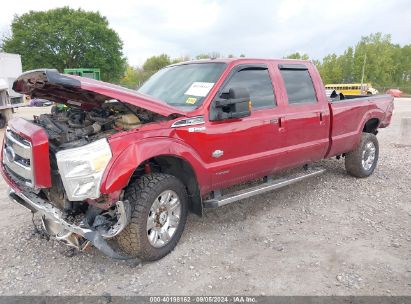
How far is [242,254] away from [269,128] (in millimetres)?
1562

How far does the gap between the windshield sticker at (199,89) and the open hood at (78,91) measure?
0.46 m

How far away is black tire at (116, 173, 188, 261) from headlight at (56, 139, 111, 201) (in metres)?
0.43

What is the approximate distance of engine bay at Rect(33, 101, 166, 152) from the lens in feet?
11.5

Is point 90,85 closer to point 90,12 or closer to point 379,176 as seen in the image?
point 379,176

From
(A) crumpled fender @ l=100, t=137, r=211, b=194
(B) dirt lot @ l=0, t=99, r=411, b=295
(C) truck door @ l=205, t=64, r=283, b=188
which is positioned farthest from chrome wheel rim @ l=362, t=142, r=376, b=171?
(A) crumpled fender @ l=100, t=137, r=211, b=194

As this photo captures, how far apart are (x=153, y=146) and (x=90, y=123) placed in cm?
83

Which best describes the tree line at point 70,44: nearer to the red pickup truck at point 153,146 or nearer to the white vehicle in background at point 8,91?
the white vehicle in background at point 8,91

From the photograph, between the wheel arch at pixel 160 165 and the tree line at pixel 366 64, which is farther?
the tree line at pixel 366 64

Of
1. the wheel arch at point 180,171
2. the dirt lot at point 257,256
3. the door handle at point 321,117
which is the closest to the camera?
the dirt lot at point 257,256

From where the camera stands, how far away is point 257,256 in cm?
385

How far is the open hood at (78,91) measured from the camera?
10.4ft

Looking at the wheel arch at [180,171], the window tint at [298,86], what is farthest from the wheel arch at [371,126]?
the wheel arch at [180,171]

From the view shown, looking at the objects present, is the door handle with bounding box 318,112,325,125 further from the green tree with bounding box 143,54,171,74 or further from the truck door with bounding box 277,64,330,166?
the green tree with bounding box 143,54,171,74

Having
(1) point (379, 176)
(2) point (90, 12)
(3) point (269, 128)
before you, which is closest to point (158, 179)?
(3) point (269, 128)
